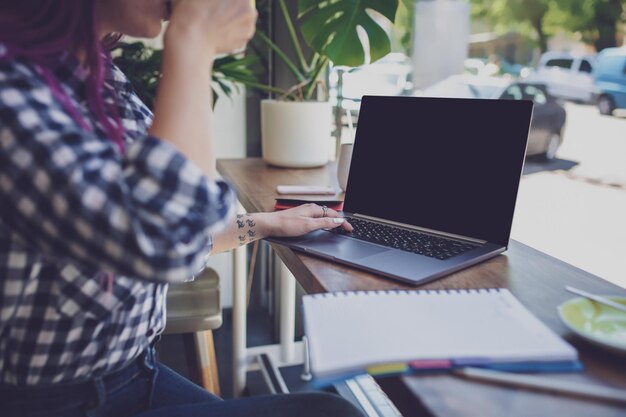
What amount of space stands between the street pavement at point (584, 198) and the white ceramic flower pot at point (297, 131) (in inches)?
23.0

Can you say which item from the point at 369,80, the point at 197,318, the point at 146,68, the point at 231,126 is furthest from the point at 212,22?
the point at 231,126

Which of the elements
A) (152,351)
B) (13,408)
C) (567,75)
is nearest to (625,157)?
(567,75)

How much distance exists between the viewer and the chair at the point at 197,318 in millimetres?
1441

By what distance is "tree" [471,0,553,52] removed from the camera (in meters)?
1.19

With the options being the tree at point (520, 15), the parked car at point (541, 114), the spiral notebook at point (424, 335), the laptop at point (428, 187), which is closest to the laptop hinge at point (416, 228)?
the laptop at point (428, 187)

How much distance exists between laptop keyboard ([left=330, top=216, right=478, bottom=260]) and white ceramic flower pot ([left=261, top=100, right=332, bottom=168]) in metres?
0.61

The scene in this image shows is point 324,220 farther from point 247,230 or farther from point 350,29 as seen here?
point 350,29

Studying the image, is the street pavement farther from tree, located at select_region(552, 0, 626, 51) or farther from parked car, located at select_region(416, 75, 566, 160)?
tree, located at select_region(552, 0, 626, 51)

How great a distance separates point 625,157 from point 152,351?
39.5 inches

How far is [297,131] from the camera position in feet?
5.18

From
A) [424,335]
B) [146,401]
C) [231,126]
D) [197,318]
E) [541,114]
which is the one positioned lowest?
[197,318]

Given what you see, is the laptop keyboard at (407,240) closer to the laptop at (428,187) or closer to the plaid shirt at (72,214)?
the laptop at (428,187)

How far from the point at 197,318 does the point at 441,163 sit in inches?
31.6

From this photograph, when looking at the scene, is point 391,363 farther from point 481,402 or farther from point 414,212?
point 414,212
